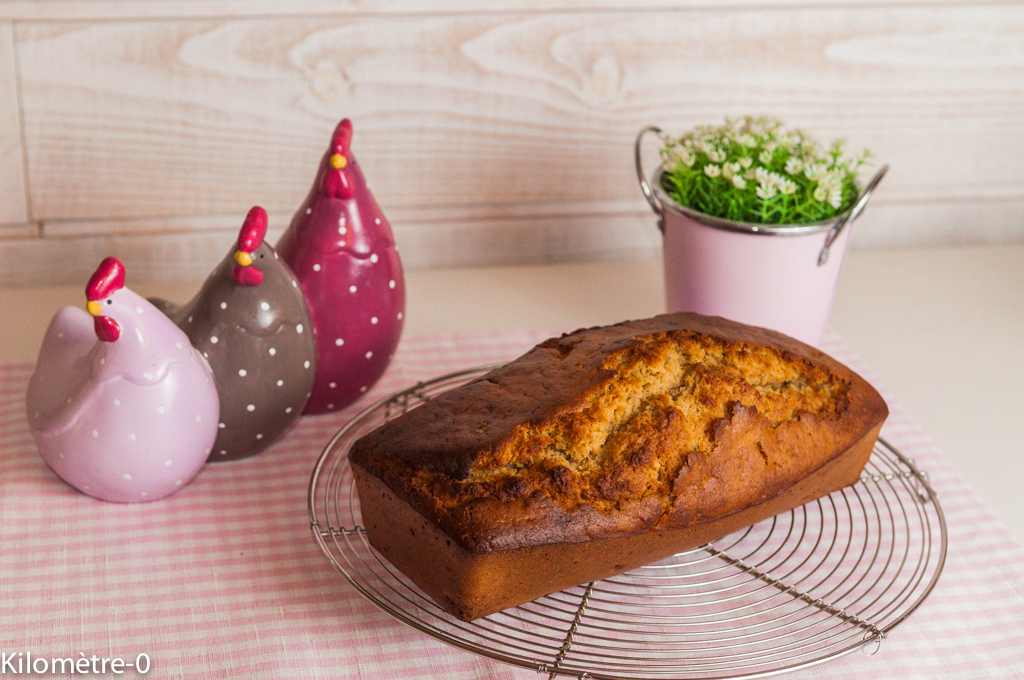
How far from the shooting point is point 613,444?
785mm

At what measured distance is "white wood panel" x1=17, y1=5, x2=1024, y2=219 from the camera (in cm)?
124

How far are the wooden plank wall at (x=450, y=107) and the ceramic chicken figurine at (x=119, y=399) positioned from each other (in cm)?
47

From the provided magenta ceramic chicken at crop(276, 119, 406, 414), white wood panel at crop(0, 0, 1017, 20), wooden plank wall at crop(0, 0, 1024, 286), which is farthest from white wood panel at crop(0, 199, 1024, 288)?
magenta ceramic chicken at crop(276, 119, 406, 414)

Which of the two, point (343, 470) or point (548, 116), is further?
point (548, 116)

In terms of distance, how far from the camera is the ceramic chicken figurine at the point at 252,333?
0.88 m

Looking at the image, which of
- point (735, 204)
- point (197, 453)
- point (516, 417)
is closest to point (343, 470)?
point (197, 453)

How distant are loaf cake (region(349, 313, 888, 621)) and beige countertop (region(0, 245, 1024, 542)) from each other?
25cm

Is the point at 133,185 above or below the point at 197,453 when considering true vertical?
above

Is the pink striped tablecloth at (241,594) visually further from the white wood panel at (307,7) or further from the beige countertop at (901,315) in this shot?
the white wood panel at (307,7)

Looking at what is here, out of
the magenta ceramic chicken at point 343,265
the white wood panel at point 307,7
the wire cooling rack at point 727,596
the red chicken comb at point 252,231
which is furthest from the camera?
the white wood panel at point 307,7

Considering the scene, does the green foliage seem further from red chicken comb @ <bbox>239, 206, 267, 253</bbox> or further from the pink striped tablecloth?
red chicken comb @ <bbox>239, 206, 267, 253</bbox>

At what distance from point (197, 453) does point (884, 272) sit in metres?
1.08

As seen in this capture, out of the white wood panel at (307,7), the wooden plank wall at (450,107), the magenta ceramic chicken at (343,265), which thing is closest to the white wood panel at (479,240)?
the wooden plank wall at (450,107)

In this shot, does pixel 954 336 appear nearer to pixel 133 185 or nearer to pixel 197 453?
pixel 197 453
